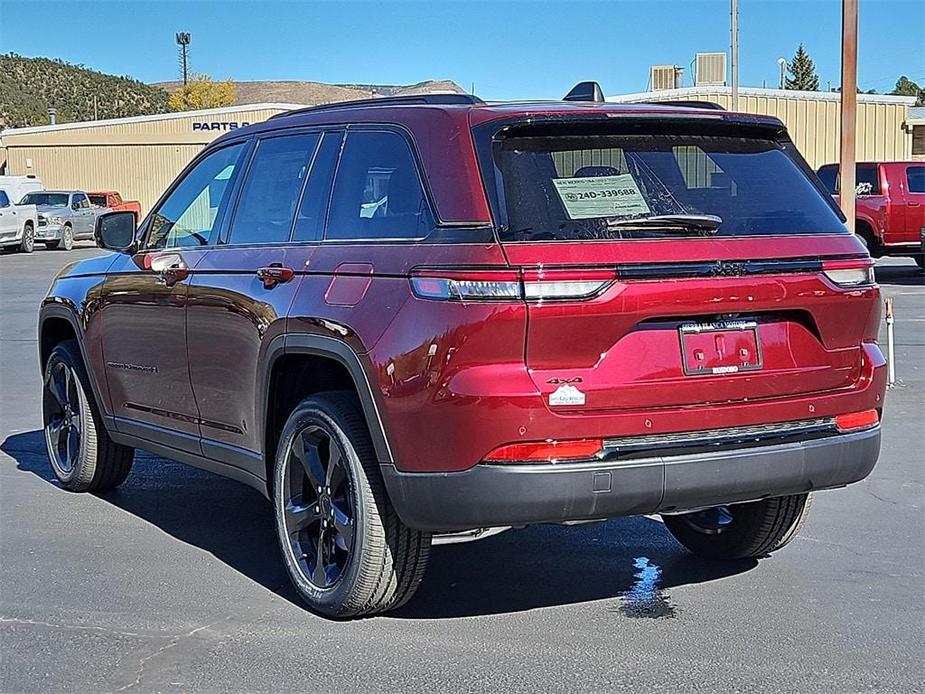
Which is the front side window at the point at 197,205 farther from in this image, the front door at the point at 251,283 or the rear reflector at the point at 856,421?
the rear reflector at the point at 856,421

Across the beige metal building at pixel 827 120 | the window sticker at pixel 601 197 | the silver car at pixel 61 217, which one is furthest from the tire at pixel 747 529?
the beige metal building at pixel 827 120

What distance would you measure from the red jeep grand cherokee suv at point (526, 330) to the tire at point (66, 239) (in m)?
33.3

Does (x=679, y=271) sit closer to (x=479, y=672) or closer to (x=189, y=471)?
(x=479, y=672)

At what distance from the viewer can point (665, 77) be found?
1806 inches

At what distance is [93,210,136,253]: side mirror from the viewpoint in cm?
646

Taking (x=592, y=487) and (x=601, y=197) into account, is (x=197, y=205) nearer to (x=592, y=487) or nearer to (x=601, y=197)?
(x=601, y=197)

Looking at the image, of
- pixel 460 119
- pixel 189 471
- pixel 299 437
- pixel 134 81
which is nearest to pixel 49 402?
pixel 189 471

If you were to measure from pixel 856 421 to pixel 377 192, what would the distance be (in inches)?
77.4

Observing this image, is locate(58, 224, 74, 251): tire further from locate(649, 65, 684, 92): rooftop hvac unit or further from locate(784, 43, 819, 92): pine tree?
locate(784, 43, 819, 92): pine tree

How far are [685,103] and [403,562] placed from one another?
7.31ft

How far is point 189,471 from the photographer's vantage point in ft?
25.3

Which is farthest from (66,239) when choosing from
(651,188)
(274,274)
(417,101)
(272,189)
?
(651,188)

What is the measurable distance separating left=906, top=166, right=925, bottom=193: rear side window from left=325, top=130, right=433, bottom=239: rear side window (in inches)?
750

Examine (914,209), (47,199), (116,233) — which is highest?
(47,199)
